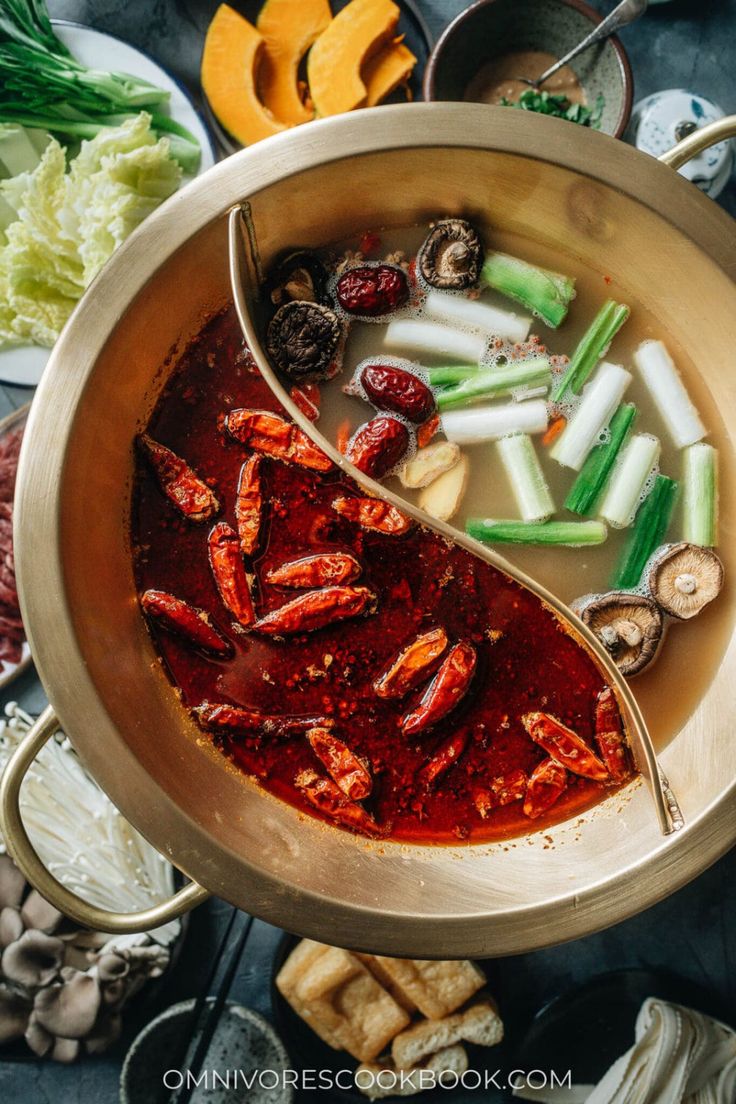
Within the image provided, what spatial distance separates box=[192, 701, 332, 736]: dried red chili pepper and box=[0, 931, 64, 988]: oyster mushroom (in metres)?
1.02

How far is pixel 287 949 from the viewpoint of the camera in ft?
9.02

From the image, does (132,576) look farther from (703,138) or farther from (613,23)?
(613,23)

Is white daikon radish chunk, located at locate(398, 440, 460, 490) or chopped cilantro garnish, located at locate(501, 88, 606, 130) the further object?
chopped cilantro garnish, located at locate(501, 88, 606, 130)

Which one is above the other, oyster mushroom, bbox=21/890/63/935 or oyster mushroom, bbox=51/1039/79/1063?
oyster mushroom, bbox=21/890/63/935

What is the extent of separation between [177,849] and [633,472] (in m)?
1.52

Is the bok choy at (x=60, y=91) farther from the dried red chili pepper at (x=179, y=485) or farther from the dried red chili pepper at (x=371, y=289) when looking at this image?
the dried red chili pepper at (x=179, y=485)

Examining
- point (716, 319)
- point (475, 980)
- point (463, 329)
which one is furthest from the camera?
point (475, 980)

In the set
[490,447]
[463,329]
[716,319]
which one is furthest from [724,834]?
[463,329]

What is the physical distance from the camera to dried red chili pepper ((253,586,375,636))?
2371 millimetres

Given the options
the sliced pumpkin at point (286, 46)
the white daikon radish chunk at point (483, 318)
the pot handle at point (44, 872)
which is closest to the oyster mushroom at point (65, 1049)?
the pot handle at point (44, 872)

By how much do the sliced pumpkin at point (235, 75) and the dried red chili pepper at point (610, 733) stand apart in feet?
6.29

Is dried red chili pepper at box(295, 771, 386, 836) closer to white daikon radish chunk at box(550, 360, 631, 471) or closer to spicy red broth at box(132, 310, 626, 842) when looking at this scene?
spicy red broth at box(132, 310, 626, 842)

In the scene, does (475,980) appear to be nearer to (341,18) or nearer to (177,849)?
(177,849)

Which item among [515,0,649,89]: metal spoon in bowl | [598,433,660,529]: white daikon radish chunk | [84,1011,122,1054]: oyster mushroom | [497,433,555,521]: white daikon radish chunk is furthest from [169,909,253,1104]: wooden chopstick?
[515,0,649,89]: metal spoon in bowl
